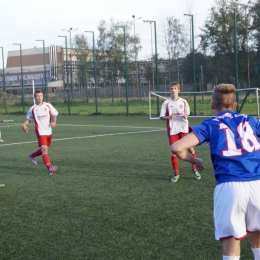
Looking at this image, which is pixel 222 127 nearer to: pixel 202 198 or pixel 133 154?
pixel 202 198

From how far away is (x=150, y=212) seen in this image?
6988 mm

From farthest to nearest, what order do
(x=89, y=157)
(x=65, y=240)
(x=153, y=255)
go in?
(x=89, y=157), (x=65, y=240), (x=153, y=255)

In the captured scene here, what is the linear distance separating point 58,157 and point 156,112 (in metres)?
16.4

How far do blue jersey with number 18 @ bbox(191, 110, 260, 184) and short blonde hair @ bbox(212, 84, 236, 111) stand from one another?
7 cm

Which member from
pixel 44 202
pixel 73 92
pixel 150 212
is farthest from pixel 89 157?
pixel 73 92

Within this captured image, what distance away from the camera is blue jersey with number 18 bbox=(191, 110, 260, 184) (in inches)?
146

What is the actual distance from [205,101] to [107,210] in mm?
20098

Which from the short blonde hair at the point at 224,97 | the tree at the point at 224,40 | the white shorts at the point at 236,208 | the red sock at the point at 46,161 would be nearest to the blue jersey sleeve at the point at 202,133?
the short blonde hair at the point at 224,97

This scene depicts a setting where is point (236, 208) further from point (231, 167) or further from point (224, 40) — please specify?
point (224, 40)

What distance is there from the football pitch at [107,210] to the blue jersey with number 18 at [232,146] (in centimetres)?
161

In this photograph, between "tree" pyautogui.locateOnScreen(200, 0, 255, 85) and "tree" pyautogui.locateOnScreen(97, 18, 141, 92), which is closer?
"tree" pyautogui.locateOnScreen(200, 0, 255, 85)

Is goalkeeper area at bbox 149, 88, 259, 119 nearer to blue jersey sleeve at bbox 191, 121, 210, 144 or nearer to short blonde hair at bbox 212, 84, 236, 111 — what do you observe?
short blonde hair at bbox 212, 84, 236, 111

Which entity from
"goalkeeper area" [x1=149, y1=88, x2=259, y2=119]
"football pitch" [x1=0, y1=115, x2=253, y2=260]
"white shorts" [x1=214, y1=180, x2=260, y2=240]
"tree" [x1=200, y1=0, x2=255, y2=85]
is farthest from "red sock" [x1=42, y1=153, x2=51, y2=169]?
"tree" [x1=200, y1=0, x2=255, y2=85]

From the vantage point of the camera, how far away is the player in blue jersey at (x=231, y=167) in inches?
144
